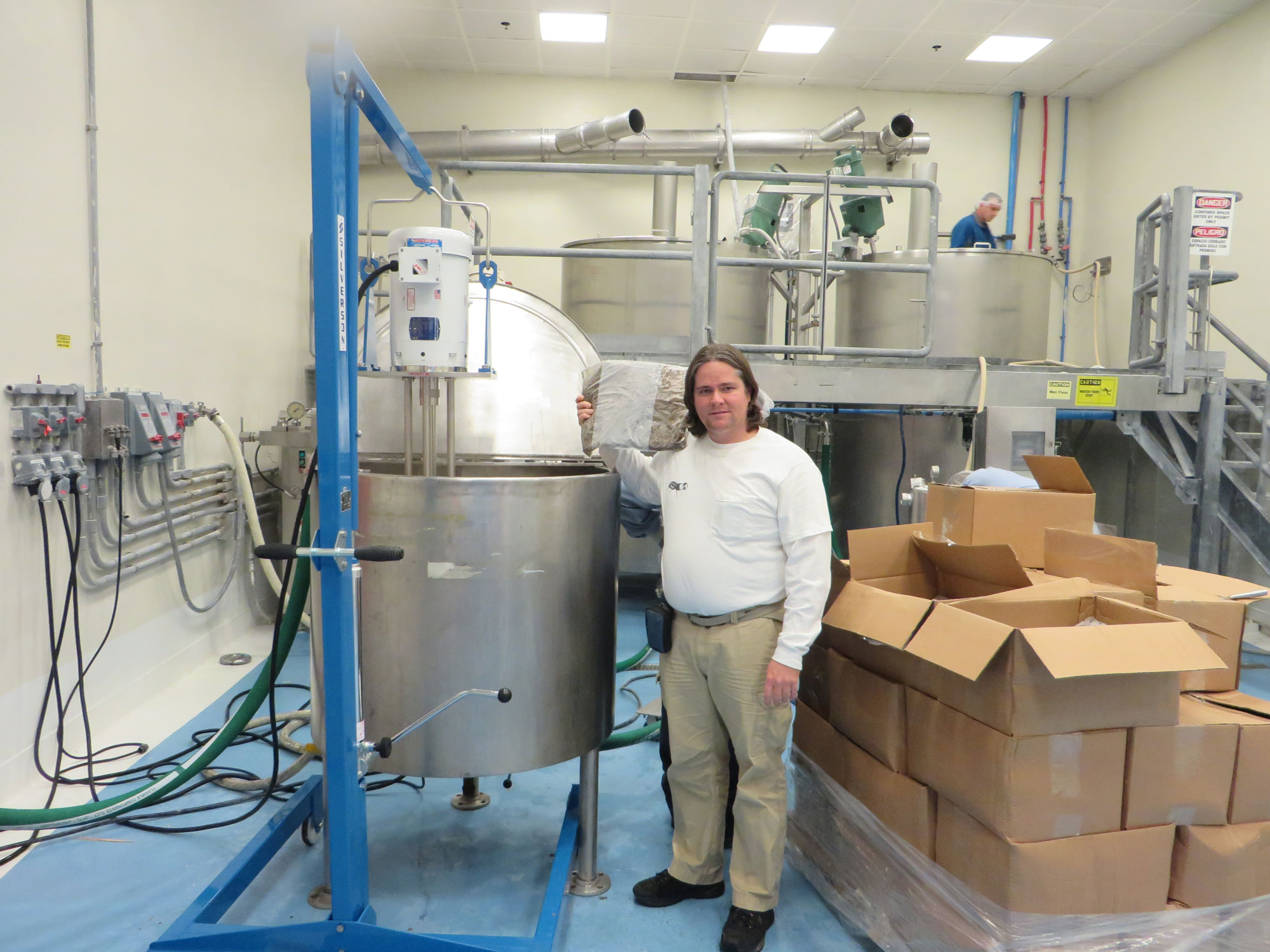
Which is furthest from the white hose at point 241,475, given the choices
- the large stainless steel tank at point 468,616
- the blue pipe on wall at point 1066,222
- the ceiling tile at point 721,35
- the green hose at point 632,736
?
the blue pipe on wall at point 1066,222

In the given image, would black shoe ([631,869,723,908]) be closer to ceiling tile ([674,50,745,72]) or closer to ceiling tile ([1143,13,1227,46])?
ceiling tile ([674,50,745,72])

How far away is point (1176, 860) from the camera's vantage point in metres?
1.37

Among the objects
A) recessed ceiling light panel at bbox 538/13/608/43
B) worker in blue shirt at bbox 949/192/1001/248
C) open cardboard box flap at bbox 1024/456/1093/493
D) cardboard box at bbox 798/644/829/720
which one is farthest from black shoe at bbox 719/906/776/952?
recessed ceiling light panel at bbox 538/13/608/43

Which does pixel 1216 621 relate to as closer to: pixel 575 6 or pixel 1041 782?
pixel 1041 782

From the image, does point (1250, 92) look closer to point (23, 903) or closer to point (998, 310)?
point (998, 310)

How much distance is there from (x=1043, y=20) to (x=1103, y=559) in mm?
4562

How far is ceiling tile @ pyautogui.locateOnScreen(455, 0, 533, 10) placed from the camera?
4605 millimetres

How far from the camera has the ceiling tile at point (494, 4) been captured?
4.61m

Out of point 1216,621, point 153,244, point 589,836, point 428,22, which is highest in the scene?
point 428,22

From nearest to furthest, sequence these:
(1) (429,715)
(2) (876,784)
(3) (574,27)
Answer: (1) (429,715) < (2) (876,784) < (3) (574,27)

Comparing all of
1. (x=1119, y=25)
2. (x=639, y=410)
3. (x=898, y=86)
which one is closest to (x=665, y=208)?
(x=898, y=86)

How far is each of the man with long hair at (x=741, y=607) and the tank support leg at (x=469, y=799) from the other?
2.27 feet

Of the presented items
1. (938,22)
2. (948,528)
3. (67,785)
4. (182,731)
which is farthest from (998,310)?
(67,785)

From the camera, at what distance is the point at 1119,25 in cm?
490
